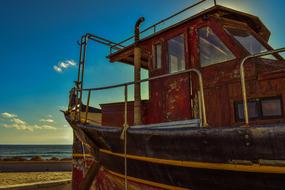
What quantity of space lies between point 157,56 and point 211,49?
145cm

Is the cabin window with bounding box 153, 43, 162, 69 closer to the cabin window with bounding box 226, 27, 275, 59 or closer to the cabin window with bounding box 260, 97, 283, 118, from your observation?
the cabin window with bounding box 226, 27, 275, 59

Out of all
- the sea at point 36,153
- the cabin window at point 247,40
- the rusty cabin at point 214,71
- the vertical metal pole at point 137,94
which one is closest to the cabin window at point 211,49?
the rusty cabin at point 214,71

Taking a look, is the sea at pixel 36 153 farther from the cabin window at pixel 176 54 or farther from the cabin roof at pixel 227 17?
the cabin window at pixel 176 54

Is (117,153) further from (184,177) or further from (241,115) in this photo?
(241,115)

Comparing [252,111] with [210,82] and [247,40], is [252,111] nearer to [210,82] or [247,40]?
[210,82]

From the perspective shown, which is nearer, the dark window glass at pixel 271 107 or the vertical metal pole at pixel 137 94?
the dark window glass at pixel 271 107

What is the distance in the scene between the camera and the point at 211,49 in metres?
4.45

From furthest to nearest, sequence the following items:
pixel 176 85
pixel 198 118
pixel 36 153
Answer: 1. pixel 36 153
2. pixel 176 85
3. pixel 198 118

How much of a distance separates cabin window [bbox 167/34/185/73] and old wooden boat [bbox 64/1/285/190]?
23 millimetres

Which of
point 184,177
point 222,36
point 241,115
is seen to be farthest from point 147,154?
point 222,36

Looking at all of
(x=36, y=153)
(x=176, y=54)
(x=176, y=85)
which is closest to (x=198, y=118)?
(x=176, y=85)

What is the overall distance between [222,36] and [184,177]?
289cm

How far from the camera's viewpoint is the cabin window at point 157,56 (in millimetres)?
5361

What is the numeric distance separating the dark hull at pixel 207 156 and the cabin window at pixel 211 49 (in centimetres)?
184
